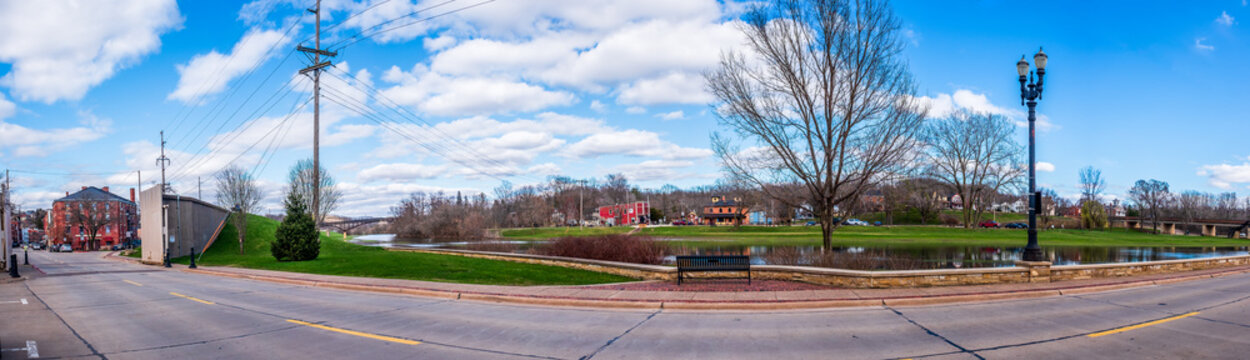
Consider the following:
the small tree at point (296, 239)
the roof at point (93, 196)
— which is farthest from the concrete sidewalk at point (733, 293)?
the roof at point (93, 196)

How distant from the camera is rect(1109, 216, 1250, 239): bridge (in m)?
73.4

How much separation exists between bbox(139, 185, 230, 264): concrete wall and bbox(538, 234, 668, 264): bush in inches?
869

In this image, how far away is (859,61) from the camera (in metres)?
20.4

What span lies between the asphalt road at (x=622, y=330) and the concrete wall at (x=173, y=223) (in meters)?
22.9

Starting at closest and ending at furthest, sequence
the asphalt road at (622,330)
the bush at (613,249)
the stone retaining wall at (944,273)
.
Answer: the asphalt road at (622,330) < the stone retaining wall at (944,273) < the bush at (613,249)

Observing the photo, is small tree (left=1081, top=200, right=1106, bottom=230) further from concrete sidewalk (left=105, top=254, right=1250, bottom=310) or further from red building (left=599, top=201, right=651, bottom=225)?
concrete sidewalk (left=105, top=254, right=1250, bottom=310)

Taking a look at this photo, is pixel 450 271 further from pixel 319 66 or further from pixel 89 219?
pixel 89 219

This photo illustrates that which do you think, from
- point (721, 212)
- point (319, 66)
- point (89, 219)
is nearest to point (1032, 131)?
point (319, 66)

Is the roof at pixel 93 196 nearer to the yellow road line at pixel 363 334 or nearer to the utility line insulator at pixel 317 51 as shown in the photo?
the utility line insulator at pixel 317 51

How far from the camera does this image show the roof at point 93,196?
309 feet

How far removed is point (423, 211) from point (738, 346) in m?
84.8

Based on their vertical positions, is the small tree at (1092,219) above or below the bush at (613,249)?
below

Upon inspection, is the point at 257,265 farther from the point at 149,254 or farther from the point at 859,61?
the point at 859,61

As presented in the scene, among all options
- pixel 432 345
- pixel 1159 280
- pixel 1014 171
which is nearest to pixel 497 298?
pixel 432 345
